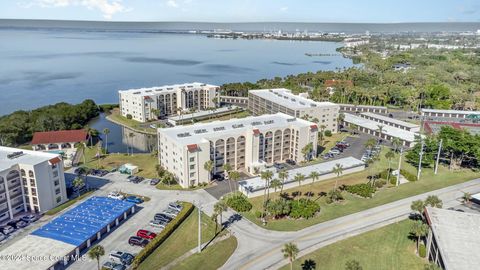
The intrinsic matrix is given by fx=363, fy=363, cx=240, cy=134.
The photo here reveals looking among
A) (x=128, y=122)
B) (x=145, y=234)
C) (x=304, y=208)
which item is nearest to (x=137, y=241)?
(x=145, y=234)

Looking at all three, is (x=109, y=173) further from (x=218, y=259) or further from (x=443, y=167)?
(x=443, y=167)

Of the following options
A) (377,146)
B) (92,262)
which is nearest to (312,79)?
(377,146)

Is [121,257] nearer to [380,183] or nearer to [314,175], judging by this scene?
[314,175]

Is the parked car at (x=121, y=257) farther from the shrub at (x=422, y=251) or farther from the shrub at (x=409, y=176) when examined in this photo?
the shrub at (x=409, y=176)

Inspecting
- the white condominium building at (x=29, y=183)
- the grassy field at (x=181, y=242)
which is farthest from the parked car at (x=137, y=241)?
the white condominium building at (x=29, y=183)

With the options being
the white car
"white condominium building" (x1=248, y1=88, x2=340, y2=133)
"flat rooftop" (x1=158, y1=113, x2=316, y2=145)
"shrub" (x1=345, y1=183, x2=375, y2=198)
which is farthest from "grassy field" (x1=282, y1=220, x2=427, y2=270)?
Answer: "white condominium building" (x1=248, y1=88, x2=340, y2=133)
